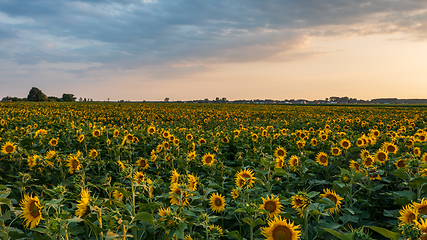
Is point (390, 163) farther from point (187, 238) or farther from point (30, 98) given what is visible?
point (30, 98)

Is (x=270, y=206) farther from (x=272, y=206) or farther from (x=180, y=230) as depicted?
(x=180, y=230)

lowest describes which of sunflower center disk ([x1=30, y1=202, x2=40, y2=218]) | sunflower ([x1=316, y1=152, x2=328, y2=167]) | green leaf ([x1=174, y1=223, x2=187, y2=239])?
sunflower ([x1=316, y1=152, x2=328, y2=167])

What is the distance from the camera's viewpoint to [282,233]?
2.00 m

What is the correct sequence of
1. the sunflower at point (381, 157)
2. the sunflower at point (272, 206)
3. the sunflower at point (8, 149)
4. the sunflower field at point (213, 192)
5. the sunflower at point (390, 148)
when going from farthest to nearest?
1. the sunflower at point (390, 148)
2. the sunflower at point (8, 149)
3. the sunflower at point (381, 157)
4. the sunflower at point (272, 206)
5. the sunflower field at point (213, 192)

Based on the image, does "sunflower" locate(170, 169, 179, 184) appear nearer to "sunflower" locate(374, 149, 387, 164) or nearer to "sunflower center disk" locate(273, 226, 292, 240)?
"sunflower center disk" locate(273, 226, 292, 240)

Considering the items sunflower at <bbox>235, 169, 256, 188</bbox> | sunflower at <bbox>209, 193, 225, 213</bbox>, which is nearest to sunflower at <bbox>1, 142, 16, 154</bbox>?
sunflower at <bbox>209, 193, 225, 213</bbox>

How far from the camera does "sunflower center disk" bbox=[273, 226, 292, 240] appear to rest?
6.48ft

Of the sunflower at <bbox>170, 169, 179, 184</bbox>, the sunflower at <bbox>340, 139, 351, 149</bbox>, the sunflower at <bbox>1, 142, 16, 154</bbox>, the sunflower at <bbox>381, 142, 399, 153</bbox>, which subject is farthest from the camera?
the sunflower at <bbox>340, 139, 351, 149</bbox>

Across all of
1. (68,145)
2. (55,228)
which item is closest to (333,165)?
(55,228)

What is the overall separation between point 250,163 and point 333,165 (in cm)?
186

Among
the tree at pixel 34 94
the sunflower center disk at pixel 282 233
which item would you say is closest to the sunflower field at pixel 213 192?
the sunflower center disk at pixel 282 233

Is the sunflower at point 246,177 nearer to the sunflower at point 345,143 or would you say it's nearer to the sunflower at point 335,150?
the sunflower at point 335,150

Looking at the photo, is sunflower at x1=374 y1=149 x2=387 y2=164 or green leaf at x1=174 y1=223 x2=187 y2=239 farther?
sunflower at x1=374 y1=149 x2=387 y2=164

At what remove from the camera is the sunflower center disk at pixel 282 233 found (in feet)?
6.48
